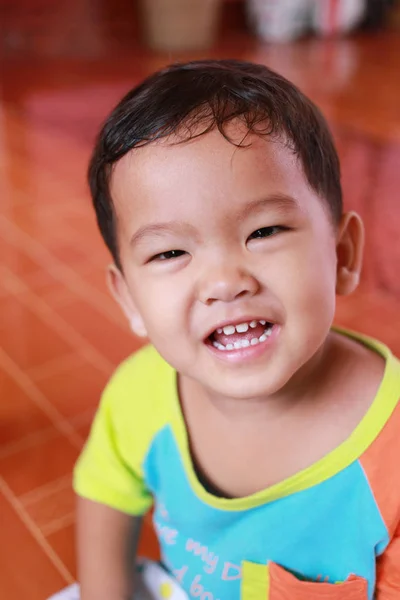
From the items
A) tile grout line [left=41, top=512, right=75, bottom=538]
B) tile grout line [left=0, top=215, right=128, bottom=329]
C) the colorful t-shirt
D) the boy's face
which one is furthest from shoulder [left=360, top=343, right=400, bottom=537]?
tile grout line [left=0, top=215, right=128, bottom=329]

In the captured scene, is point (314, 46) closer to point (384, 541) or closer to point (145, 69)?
point (145, 69)

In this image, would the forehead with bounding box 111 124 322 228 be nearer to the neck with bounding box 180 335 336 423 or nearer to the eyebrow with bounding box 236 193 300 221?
the eyebrow with bounding box 236 193 300 221

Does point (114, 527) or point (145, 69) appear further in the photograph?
point (145, 69)

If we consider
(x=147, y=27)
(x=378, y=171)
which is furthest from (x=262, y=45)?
(x=378, y=171)

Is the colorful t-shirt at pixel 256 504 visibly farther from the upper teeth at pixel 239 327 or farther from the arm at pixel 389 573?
the upper teeth at pixel 239 327

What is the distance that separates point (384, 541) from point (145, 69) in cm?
454

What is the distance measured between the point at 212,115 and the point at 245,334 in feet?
0.68

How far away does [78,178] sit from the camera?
293cm

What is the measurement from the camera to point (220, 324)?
705 mm

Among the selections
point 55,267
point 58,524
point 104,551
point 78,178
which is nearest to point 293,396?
point 104,551

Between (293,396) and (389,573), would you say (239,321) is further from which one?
(389,573)

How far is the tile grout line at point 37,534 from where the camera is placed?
3.77 feet

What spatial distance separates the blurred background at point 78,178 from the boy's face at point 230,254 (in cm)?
59

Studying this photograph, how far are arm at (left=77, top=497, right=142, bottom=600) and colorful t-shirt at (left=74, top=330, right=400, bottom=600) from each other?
20 mm
